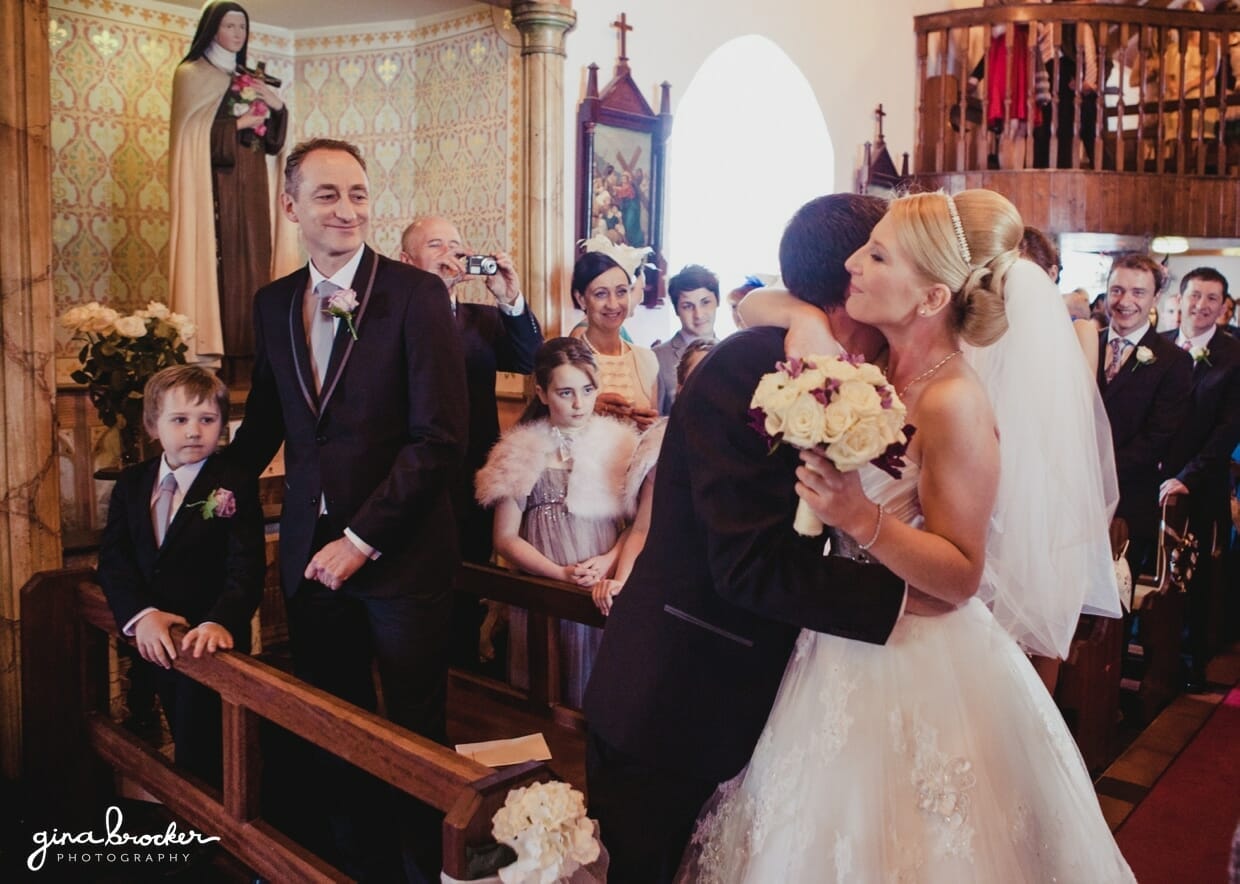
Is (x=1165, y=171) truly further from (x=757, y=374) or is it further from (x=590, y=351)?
(x=757, y=374)

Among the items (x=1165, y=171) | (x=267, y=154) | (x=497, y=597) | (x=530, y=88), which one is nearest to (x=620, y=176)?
(x=530, y=88)

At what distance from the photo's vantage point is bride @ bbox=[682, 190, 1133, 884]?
5.90 feet

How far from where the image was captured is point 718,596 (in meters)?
1.80

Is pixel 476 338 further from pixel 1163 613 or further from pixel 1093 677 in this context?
pixel 1163 613

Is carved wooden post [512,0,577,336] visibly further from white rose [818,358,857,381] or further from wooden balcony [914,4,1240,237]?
wooden balcony [914,4,1240,237]

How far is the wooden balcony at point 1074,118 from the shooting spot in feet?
28.1

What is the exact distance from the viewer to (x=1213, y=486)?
5.45 meters

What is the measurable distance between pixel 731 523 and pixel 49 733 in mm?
2419

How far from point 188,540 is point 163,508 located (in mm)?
115

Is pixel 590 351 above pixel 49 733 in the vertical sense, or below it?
above

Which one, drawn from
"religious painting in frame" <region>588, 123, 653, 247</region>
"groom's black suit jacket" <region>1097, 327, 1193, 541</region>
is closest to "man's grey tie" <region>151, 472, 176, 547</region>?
"religious painting in frame" <region>588, 123, 653, 247</region>

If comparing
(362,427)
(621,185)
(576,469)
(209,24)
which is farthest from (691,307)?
(362,427)

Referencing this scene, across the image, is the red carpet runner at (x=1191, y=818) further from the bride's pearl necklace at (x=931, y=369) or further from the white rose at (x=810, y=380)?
the white rose at (x=810, y=380)

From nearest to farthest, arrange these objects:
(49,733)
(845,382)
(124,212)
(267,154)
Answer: (845,382)
(49,733)
(267,154)
(124,212)
